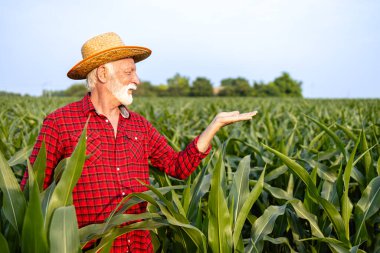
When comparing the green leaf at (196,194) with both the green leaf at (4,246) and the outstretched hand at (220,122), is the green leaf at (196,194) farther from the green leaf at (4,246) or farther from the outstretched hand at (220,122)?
the green leaf at (4,246)

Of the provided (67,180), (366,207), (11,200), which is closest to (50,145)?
(11,200)

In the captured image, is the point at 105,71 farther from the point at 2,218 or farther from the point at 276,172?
the point at 276,172

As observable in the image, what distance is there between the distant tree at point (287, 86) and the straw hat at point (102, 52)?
8759cm

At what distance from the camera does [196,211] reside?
1.94 meters

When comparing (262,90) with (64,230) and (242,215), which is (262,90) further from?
(64,230)

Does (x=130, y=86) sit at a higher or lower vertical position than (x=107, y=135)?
higher

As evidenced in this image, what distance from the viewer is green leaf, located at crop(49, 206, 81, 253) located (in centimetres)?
128

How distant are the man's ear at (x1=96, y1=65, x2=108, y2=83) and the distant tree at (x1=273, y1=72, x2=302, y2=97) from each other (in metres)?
87.7

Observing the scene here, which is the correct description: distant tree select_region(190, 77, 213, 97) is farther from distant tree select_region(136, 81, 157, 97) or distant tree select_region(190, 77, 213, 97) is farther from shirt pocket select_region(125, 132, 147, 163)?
shirt pocket select_region(125, 132, 147, 163)

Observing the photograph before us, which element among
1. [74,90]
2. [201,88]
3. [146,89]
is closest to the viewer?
[201,88]

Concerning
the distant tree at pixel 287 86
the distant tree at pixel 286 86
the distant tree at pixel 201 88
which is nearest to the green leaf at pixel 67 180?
the distant tree at pixel 201 88

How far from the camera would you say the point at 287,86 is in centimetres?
8944

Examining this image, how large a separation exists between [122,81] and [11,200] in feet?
2.77

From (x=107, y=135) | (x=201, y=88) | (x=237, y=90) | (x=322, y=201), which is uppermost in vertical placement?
(x=201, y=88)
